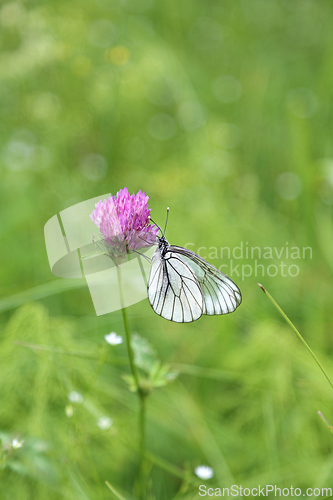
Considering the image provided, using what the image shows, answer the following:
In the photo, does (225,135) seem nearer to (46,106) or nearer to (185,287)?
(46,106)

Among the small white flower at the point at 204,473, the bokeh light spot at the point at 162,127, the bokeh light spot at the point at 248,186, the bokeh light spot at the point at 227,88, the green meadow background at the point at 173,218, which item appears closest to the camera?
the small white flower at the point at 204,473

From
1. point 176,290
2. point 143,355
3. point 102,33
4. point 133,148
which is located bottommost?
point 143,355

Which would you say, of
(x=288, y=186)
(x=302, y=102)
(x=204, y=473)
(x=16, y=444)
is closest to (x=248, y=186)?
(x=288, y=186)

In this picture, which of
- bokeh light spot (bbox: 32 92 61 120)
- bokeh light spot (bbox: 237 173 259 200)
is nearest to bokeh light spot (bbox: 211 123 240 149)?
bokeh light spot (bbox: 237 173 259 200)

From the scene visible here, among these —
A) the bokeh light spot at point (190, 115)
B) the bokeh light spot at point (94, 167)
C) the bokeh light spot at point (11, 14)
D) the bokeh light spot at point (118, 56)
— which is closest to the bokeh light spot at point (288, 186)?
the bokeh light spot at point (190, 115)

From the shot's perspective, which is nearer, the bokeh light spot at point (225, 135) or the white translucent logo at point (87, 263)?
the white translucent logo at point (87, 263)

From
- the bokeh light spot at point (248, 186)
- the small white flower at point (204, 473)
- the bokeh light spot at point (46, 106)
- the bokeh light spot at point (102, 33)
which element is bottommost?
the small white flower at point (204, 473)

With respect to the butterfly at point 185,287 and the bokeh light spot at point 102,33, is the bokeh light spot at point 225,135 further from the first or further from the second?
the butterfly at point 185,287
